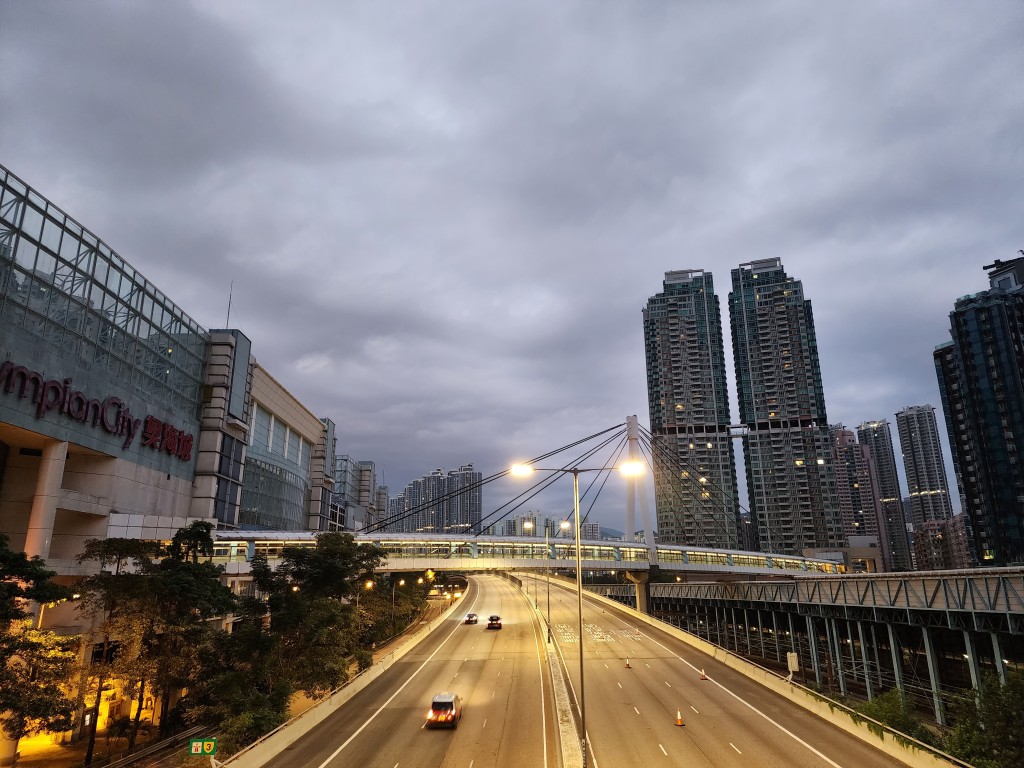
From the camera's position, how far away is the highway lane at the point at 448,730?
2703 centimetres

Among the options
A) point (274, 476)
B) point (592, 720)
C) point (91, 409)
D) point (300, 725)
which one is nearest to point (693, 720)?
point (592, 720)

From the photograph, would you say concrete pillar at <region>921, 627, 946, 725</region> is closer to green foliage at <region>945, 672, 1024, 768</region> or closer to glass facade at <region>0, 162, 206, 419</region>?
green foliage at <region>945, 672, 1024, 768</region>

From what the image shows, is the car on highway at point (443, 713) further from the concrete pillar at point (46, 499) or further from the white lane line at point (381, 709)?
the concrete pillar at point (46, 499)

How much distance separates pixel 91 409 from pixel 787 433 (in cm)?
17596

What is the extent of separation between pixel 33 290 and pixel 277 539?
35470mm

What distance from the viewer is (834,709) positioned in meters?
31.9

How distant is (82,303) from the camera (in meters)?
47.8

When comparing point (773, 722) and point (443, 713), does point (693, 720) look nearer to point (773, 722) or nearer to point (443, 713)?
point (773, 722)

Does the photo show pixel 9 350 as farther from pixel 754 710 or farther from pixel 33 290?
pixel 754 710

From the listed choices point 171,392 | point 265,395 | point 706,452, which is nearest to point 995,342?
point 706,452

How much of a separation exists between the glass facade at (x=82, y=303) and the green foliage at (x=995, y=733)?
58.8m

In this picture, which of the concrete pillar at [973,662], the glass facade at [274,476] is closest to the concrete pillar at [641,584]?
the concrete pillar at [973,662]

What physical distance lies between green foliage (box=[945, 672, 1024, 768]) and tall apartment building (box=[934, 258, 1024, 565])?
450ft

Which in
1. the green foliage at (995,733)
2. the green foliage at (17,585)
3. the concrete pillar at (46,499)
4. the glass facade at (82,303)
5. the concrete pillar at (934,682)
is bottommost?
the concrete pillar at (934,682)
